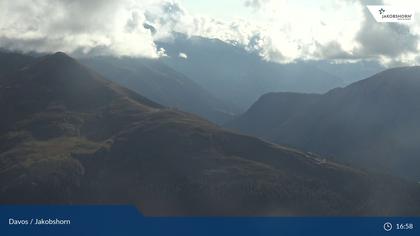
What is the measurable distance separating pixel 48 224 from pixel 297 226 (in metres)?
17.6

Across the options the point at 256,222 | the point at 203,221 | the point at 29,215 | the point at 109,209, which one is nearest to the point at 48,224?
the point at 29,215

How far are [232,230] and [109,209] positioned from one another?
343 inches

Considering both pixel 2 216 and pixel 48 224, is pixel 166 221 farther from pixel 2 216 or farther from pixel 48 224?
pixel 2 216

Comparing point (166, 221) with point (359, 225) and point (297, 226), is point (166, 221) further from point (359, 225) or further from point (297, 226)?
point (359, 225)

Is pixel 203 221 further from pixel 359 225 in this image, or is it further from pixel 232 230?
pixel 359 225

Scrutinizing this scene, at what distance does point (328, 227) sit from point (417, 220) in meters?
6.91

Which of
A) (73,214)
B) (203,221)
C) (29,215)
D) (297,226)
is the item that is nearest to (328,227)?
(297,226)

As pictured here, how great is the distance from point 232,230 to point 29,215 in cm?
1439

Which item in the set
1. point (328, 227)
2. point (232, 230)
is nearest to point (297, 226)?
point (328, 227)

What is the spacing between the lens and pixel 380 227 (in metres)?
40.6

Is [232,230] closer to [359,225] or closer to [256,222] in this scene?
[256,222]

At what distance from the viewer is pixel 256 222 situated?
40.4 meters

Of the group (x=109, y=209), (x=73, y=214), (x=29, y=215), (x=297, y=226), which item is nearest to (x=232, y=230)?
(x=297, y=226)

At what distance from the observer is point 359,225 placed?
4003cm
